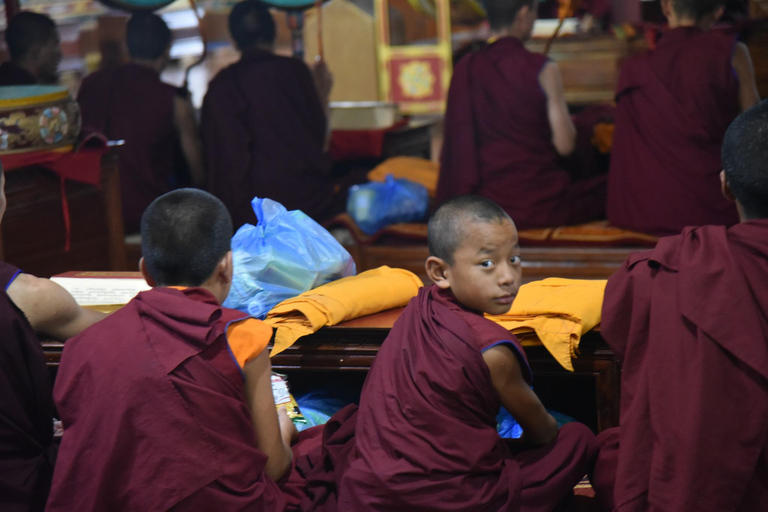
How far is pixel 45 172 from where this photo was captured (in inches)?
132

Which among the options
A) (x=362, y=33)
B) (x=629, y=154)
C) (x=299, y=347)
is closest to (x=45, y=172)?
(x=299, y=347)

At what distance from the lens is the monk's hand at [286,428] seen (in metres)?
1.95

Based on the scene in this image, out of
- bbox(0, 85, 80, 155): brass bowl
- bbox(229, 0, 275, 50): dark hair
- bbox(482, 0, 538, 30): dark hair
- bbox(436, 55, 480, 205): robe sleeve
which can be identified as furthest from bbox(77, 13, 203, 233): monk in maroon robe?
bbox(482, 0, 538, 30): dark hair

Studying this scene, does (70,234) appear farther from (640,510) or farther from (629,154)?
(640,510)

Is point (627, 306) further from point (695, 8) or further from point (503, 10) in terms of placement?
point (503, 10)

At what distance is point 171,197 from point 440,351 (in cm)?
56

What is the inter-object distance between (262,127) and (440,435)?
293cm

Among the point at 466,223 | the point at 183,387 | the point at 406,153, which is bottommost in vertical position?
the point at 406,153

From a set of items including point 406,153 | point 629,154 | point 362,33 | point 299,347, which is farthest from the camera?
point 362,33

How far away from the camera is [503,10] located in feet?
12.8

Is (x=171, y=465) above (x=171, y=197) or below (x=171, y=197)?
below

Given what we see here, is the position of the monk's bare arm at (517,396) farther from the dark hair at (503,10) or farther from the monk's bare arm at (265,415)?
the dark hair at (503,10)

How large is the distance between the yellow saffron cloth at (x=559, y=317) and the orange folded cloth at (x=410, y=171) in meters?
2.33

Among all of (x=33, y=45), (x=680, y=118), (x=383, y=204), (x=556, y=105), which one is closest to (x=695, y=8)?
(x=680, y=118)
